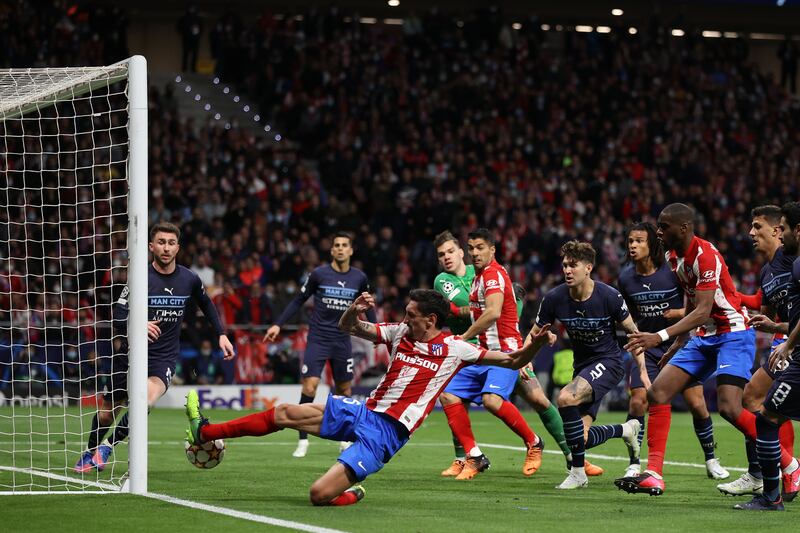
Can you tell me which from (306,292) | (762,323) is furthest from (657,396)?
(306,292)

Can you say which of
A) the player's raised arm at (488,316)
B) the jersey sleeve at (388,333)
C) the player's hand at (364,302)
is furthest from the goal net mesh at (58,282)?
the player's raised arm at (488,316)

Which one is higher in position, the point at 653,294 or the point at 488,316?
the point at 653,294

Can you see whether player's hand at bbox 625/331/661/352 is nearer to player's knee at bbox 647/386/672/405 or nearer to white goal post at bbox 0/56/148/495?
player's knee at bbox 647/386/672/405

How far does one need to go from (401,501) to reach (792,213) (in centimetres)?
370

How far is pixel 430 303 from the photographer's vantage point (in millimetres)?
9148

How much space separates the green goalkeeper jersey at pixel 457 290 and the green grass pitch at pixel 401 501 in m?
1.51

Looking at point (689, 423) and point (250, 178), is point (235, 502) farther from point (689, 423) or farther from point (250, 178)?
point (250, 178)

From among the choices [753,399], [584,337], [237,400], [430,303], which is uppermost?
[430,303]

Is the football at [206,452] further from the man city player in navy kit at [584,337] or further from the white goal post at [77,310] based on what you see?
the man city player in navy kit at [584,337]

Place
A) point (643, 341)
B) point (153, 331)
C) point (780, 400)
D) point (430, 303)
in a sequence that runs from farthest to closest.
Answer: point (153, 331) < point (643, 341) < point (430, 303) < point (780, 400)

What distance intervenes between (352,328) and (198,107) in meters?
23.4

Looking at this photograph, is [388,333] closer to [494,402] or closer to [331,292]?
[494,402]

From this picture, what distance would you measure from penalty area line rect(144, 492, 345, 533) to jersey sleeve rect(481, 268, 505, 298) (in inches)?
150

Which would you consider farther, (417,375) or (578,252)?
(578,252)
